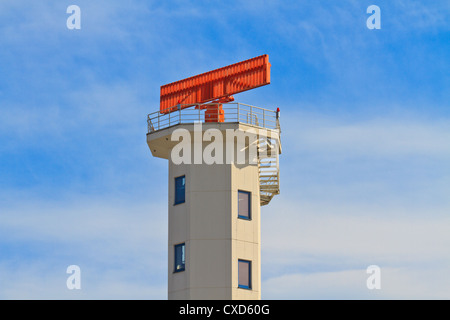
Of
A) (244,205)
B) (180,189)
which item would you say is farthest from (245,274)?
(180,189)

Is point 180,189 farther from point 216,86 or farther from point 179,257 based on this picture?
point 216,86

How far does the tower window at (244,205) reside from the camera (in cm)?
6259

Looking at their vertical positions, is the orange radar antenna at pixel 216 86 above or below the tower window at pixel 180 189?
above

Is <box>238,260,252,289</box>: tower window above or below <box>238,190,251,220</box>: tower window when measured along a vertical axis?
below

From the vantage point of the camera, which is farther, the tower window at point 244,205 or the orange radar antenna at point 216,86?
the orange radar antenna at point 216,86

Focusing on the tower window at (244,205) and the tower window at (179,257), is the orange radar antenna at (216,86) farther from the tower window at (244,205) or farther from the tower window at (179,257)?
the tower window at (179,257)

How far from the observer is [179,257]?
2437 inches

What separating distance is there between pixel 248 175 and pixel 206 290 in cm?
894

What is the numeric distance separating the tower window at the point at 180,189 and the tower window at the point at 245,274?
6.14m

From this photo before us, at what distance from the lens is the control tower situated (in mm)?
60656

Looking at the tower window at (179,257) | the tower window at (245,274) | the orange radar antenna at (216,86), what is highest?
the orange radar antenna at (216,86)

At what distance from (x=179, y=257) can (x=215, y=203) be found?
4.49 m

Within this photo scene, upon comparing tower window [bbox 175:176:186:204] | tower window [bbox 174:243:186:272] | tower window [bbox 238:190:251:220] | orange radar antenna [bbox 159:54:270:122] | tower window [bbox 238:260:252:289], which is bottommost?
tower window [bbox 238:260:252:289]

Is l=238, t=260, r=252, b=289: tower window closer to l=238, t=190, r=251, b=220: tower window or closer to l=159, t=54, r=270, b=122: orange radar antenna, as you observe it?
l=238, t=190, r=251, b=220: tower window
